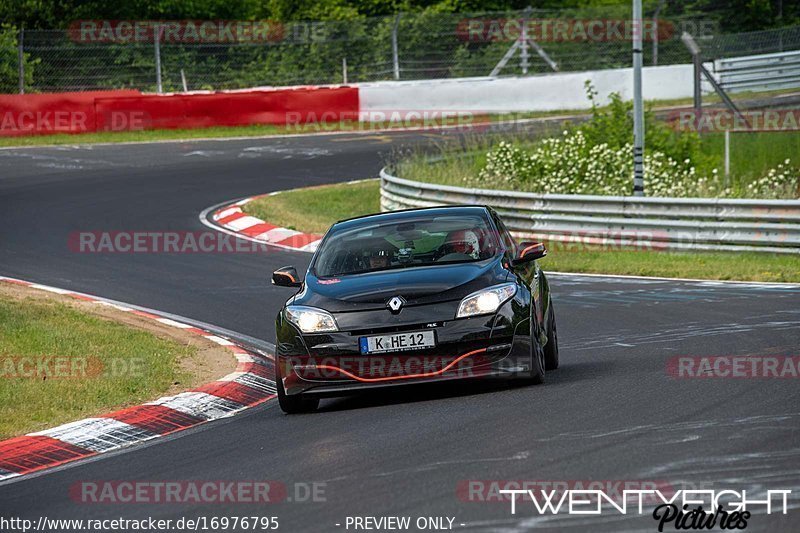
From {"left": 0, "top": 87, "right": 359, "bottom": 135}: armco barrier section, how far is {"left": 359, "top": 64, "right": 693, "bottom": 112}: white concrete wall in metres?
1.04

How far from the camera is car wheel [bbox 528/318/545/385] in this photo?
9.51 meters

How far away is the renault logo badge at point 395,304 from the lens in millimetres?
9344

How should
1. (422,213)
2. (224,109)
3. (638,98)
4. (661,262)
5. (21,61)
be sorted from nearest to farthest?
(422,213)
(661,262)
(638,98)
(21,61)
(224,109)

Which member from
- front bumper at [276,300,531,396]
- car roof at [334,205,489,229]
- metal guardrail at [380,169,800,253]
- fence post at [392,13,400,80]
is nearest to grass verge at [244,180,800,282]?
metal guardrail at [380,169,800,253]

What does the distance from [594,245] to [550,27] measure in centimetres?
2244

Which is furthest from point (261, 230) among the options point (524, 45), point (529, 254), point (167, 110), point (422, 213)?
point (524, 45)

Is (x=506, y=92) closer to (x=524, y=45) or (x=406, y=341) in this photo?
(x=524, y=45)

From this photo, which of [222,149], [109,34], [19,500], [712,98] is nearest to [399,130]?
[222,149]

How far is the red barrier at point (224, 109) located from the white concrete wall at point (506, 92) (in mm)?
1090

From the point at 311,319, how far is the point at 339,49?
3092cm

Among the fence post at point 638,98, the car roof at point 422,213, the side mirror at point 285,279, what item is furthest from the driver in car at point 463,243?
the fence post at point 638,98

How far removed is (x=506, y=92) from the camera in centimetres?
4009

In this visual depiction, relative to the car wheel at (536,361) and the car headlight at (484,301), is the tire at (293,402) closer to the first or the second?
the car headlight at (484,301)

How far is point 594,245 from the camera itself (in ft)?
65.2
